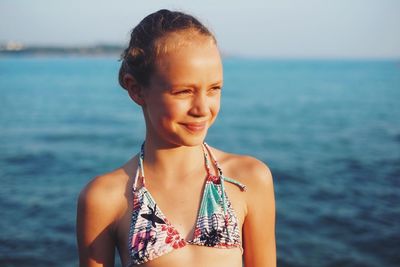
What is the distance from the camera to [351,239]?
8.82 m

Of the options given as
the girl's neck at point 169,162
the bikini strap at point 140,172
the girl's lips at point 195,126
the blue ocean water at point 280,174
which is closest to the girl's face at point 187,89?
the girl's lips at point 195,126

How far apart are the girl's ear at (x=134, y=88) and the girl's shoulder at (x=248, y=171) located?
0.64 meters

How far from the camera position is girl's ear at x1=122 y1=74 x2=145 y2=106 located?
8.34 feet

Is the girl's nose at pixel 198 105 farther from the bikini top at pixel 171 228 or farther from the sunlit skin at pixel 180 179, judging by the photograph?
the bikini top at pixel 171 228

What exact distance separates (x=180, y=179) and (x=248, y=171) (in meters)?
0.41

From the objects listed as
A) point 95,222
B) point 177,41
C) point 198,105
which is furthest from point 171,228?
point 177,41

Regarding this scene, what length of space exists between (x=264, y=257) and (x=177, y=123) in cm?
104

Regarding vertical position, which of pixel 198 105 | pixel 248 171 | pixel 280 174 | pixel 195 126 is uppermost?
pixel 198 105

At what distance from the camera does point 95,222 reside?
99.0 inches

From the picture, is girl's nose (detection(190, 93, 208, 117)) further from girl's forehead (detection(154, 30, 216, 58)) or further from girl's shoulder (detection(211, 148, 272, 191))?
girl's shoulder (detection(211, 148, 272, 191))

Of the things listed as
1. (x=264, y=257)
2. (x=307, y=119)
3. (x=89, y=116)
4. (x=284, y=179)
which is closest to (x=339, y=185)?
(x=284, y=179)

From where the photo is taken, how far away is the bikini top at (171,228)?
2396 mm

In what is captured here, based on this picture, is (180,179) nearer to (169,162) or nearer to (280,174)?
(169,162)

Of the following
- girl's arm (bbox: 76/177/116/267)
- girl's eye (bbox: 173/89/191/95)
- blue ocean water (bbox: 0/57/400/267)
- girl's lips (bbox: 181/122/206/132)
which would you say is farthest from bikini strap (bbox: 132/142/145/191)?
blue ocean water (bbox: 0/57/400/267)
